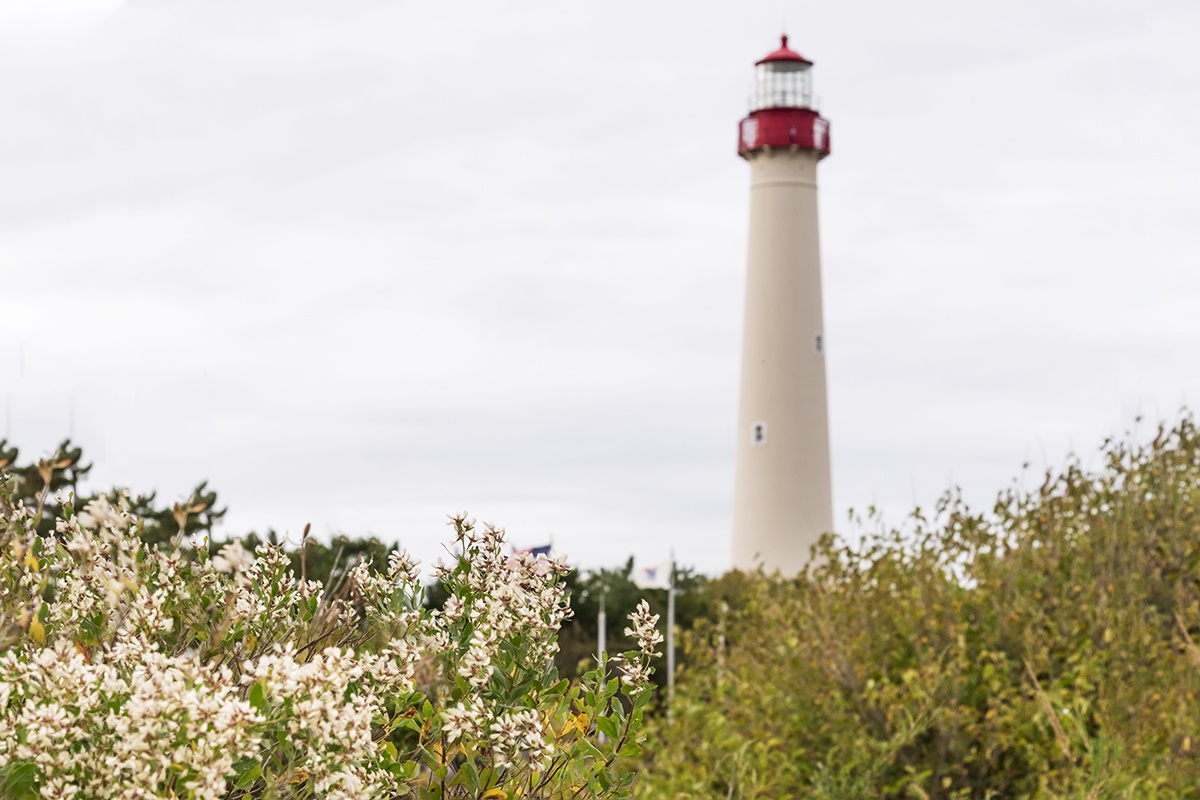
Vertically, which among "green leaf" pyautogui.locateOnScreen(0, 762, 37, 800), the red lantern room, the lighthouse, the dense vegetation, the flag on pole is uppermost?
the red lantern room

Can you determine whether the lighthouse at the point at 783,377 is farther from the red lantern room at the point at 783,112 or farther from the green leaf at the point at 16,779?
the green leaf at the point at 16,779

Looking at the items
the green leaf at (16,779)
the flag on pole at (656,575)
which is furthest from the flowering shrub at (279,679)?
the flag on pole at (656,575)

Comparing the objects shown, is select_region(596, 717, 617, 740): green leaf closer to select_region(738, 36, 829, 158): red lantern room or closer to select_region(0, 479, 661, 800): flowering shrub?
select_region(0, 479, 661, 800): flowering shrub

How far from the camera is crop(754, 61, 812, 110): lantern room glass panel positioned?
30.2 metres

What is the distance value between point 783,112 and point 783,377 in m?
5.77

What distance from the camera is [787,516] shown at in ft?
92.1

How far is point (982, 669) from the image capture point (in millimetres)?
9188

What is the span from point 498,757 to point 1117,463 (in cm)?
882

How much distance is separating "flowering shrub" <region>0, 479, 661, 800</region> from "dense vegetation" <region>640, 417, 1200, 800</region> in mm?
4884

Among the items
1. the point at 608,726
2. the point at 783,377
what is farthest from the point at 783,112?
the point at 608,726

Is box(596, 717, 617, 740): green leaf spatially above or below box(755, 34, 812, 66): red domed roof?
below

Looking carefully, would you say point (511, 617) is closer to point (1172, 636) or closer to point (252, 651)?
point (252, 651)

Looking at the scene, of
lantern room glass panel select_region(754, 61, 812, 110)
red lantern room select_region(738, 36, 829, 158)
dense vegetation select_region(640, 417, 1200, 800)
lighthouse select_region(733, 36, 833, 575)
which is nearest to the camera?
dense vegetation select_region(640, 417, 1200, 800)

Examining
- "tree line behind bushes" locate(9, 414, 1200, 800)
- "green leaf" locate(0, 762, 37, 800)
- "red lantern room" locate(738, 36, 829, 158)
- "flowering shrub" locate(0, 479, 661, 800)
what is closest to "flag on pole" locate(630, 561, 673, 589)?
"tree line behind bushes" locate(9, 414, 1200, 800)
